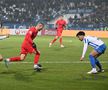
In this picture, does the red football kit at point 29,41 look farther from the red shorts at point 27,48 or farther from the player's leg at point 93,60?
the player's leg at point 93,60

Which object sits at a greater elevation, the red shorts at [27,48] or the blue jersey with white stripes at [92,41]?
the blue jersey with white stripes at [92,41]

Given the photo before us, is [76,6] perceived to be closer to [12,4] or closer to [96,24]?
[96,24]

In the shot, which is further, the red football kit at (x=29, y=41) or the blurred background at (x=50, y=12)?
the blurred background at (x=50, y=12)

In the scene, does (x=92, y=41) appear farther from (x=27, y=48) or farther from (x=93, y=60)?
(x=27, y=48)

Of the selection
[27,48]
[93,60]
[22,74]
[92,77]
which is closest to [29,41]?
[27,48]

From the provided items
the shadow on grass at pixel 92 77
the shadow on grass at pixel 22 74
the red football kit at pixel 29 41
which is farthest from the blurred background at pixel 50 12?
the shadow on grass at pixel 92 77

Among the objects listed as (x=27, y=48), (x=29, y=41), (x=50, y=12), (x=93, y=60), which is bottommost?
(x=50, y=12)

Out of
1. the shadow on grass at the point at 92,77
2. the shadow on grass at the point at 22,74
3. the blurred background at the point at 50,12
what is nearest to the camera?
the shadow on grass at the point at 22,74

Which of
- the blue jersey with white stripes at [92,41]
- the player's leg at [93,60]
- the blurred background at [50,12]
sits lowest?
the blurred background at [50,12]

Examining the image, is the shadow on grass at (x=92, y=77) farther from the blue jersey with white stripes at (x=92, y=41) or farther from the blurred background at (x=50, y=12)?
the blurred background at (x=50, y=12)

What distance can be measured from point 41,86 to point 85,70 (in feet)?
13.4

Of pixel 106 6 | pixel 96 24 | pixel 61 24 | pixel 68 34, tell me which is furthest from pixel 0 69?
pixel 106 6

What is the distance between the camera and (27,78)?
11.6 m

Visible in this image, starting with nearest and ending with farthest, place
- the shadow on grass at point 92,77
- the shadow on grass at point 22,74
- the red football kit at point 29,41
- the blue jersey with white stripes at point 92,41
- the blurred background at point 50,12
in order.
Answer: the shadow on grass at point 22,74
the shadow on grass at point 92,77
the blue jersey with white stripes at point 92,41
the red football kit at point 29,41
the blurred background at point 50,12
